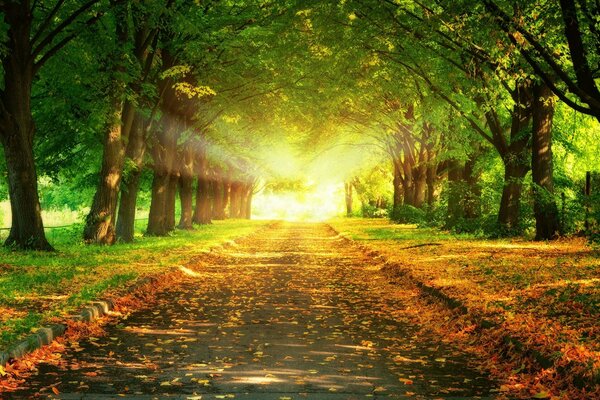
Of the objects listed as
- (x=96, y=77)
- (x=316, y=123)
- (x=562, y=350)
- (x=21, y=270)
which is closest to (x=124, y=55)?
(x=96, y=77)

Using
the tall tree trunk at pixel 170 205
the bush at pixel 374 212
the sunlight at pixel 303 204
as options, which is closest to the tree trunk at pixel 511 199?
the tall tree trunk at pixel 170 205

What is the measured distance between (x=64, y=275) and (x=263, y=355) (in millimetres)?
7346

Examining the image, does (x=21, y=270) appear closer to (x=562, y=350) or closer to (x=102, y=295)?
(x=102, y=295)

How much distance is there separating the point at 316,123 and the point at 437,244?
61.5ft

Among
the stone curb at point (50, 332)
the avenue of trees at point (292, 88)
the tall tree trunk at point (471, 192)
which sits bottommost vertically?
the stone curb at point (50, 332)

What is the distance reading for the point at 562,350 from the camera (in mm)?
6750

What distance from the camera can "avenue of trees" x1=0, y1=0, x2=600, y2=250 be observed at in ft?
52.2

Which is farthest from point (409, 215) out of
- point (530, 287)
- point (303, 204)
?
point (303, 204)

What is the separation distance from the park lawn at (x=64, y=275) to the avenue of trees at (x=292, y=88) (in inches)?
66.8

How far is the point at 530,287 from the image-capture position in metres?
11.5

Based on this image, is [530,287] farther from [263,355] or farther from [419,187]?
[419,187]

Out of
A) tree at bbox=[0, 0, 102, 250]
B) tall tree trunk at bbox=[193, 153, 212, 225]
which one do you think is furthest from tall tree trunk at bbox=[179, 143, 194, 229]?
tree at bbox=[0, 0, 102, 250]

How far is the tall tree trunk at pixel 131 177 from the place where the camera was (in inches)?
979

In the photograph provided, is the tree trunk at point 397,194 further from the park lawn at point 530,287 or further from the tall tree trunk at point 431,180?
the park lawn at point 530,287
